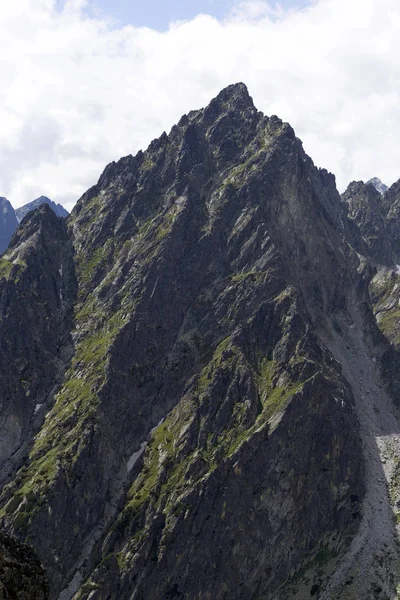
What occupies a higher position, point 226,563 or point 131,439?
point 131,439

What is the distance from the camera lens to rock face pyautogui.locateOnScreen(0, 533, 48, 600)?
30484 millimetres

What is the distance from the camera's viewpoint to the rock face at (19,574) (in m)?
30.5

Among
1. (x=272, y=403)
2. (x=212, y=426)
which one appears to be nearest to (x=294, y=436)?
(x=272, y=403)

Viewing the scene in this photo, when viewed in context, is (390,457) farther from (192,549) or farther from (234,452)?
(192,549)

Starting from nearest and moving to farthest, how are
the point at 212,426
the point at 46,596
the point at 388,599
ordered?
the point at 46,596 → the point at 388,599 → the point at 212,426

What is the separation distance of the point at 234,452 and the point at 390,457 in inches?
2239

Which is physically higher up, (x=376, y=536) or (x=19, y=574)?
(x=376, y=536)

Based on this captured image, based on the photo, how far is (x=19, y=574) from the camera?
31.8 meters

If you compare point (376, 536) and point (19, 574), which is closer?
point (19, 574)

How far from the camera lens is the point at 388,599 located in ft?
422

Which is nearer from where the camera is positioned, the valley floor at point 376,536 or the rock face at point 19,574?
the rock face at point 19,574

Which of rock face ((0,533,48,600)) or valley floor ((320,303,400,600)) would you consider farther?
valley floor ((320,303,400,600))

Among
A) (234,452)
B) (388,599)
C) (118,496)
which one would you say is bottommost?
(388,599)

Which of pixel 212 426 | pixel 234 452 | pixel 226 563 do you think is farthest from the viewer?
pixel 212 426
